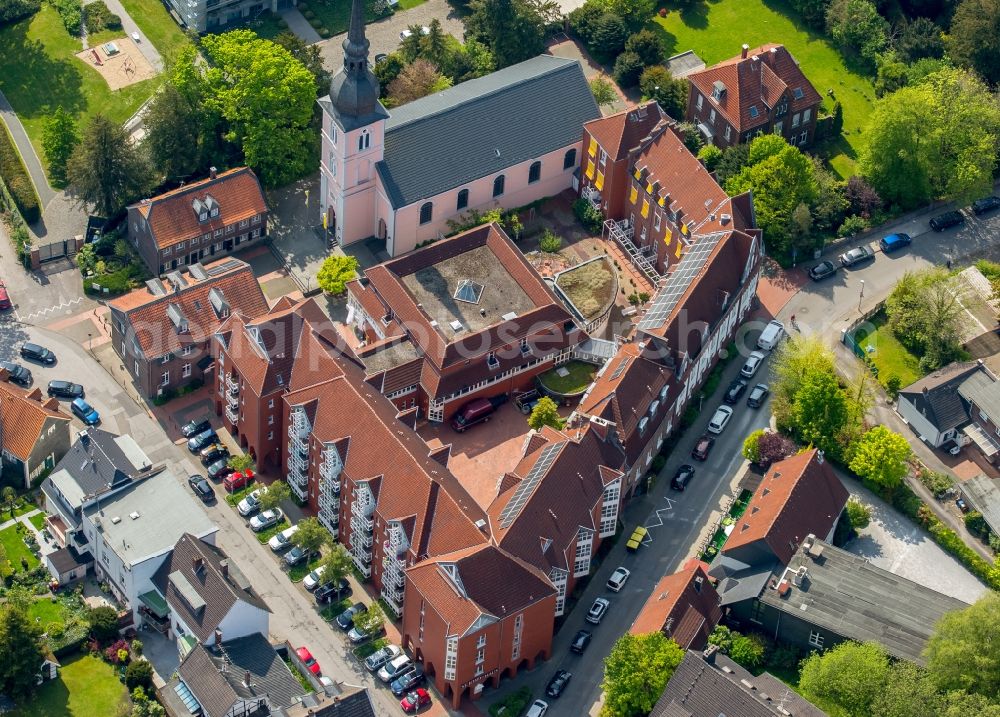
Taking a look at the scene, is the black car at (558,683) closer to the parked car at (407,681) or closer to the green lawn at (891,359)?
the parked car at (407,681)

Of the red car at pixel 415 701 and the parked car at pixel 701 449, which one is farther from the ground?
the parked car at pixel 701 449

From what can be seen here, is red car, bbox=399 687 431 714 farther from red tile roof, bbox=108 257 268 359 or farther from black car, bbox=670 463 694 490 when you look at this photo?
red tile roof, bbox=108 257 268 359

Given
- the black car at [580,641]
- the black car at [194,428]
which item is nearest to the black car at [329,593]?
the black car at [580,641]

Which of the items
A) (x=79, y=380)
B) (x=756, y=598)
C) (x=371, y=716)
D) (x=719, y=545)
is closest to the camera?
(x=371, y=716)

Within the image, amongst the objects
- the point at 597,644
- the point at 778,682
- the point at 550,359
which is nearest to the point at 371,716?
the point at 597,644

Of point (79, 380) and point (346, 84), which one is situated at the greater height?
point (346, 84)

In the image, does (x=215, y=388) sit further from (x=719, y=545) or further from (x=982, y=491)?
(x=982, y=491)

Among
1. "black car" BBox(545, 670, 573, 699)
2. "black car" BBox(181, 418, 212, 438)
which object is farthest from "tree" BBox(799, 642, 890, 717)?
"black car" BBox(181, 418, 212, 438)
